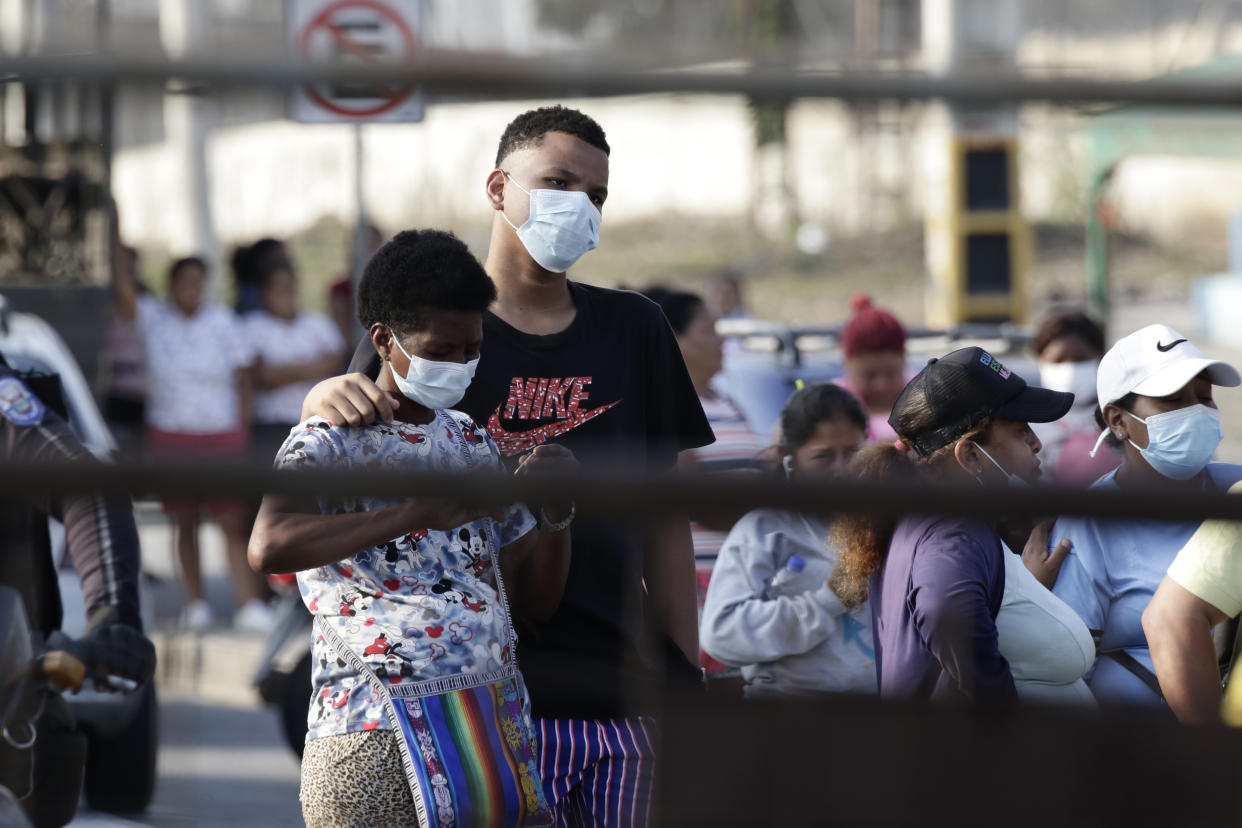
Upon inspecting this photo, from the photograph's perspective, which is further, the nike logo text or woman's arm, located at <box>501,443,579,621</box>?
the nike logo text

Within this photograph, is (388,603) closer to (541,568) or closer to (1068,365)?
(541,568)

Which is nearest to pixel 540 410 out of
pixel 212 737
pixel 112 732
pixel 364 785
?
pixel 364 785

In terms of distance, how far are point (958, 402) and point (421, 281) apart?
1037 millimetres

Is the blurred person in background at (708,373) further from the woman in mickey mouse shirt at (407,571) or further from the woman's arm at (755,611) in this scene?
the woman in mickey mouse shirt at (407,571)

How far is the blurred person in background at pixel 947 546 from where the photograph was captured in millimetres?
2400

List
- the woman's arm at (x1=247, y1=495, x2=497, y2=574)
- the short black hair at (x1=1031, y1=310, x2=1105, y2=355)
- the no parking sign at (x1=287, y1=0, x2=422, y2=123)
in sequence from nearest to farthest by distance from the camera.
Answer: the woman's arm at (x1=247, y1=495, x2=497, y2=574), the no parking sign at (x1=287, y1=0, x2=422, y2=123), the short black hair at (x1=1031, y1=310, x2=1105, y2=355)

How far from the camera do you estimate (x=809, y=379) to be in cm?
588

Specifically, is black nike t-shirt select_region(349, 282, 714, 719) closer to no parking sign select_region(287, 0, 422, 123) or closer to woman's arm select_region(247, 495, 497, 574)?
woman's arm select_region(247, 495, 497, 574)

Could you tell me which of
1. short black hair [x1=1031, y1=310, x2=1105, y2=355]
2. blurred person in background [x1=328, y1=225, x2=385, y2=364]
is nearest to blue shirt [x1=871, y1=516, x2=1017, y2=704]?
short black hair [x1=1031, y1=310, x2=1105, y2=355]

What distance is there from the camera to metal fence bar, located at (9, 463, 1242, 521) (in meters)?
1.25

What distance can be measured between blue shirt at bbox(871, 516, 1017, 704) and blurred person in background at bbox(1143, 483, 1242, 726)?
25cm

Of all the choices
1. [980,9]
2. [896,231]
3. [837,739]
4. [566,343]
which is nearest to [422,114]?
[566,343]

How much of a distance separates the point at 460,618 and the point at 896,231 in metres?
21.4

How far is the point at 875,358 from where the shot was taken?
15.6 ft
